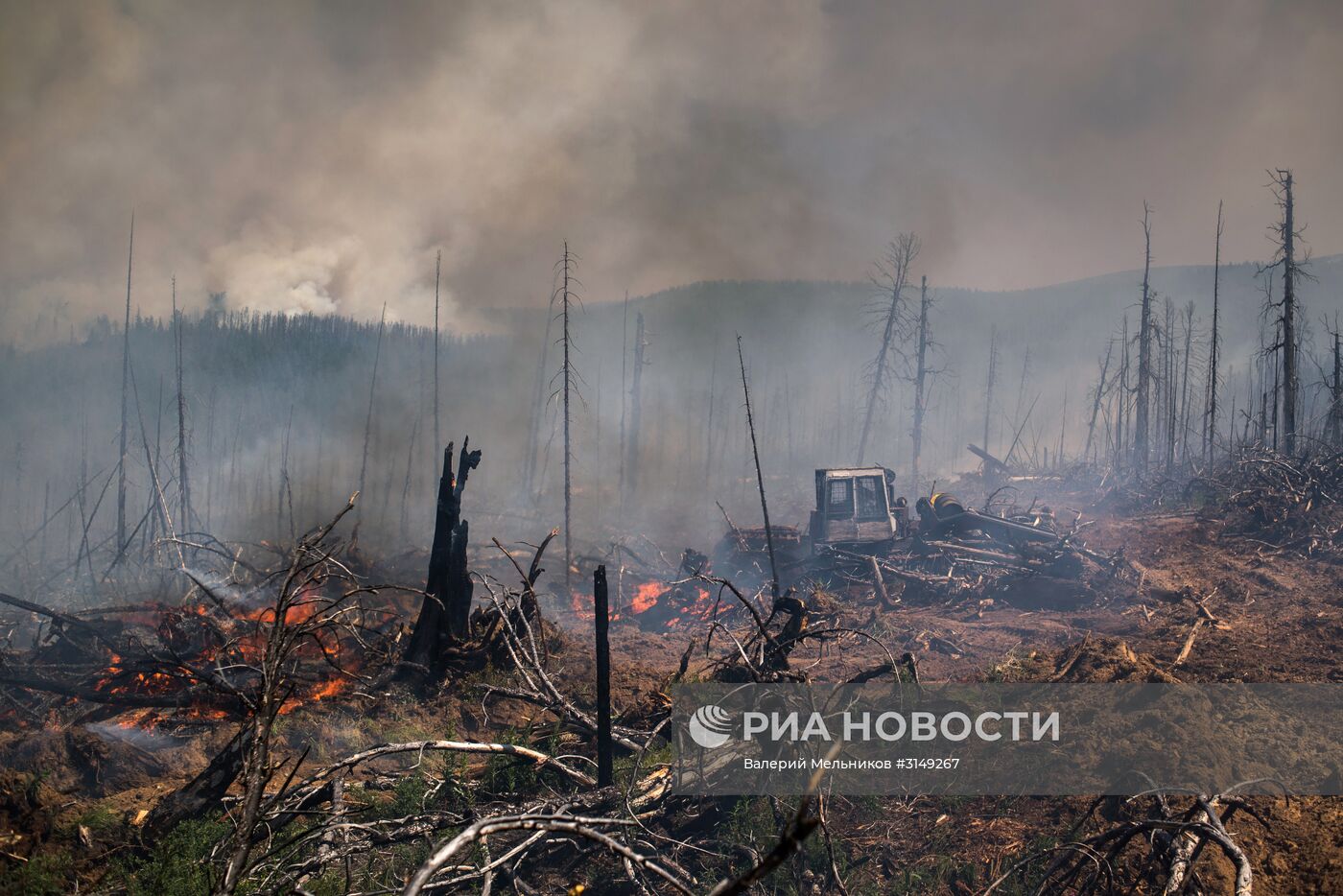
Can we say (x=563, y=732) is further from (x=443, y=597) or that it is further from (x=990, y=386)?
(x=990, y=386)

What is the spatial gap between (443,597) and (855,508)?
38.8ft

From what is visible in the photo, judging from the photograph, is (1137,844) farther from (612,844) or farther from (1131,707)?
(612,844)

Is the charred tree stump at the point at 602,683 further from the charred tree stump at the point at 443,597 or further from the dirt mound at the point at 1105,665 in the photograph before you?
the dirt mound at the point at 1105,665

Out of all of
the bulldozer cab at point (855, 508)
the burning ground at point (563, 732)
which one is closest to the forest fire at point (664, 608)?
the burning ground at point (563, 732)

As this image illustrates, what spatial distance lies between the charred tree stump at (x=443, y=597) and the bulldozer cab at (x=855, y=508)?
1061 cm

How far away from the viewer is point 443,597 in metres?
10.5

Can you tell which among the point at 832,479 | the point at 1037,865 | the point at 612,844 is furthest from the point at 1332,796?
the point at 832,479

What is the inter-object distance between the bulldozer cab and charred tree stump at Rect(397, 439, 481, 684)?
10.6 metres

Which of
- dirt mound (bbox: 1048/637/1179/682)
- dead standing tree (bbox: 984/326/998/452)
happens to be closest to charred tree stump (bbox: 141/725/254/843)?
dirt mound (bbox: 1048/637/1179/682)

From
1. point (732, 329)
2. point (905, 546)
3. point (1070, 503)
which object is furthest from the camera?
point (732, 329)

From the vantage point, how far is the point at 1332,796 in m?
5.89

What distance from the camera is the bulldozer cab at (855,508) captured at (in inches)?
714

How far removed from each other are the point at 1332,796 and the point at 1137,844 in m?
1.91

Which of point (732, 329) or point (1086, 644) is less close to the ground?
point (732, 329)
